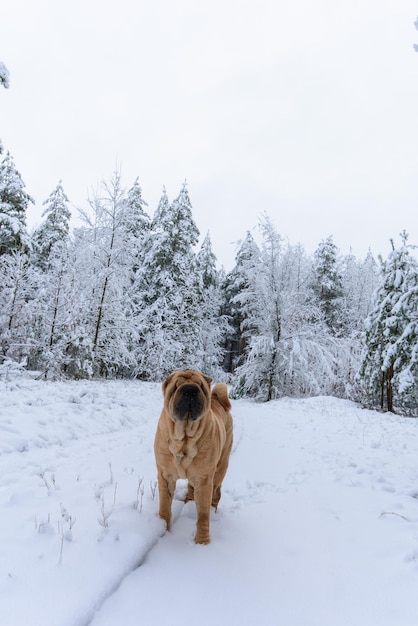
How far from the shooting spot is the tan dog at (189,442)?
2.71 metres

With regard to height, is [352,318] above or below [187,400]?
above

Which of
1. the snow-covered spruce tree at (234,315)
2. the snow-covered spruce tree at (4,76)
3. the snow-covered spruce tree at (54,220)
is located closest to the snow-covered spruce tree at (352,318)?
the snow-covered spruce tree at (234,315)

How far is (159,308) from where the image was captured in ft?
73.2

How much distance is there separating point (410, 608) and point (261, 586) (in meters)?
0.87

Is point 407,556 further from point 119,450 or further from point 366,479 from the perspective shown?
point 119,450

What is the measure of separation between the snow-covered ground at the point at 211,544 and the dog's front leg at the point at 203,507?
9 cm

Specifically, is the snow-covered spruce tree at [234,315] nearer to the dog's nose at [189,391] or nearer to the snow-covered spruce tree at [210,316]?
the snow-covered spruce tree at [210,316]

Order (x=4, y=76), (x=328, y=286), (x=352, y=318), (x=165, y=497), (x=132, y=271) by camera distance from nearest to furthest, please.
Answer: (x=165, y=497) < (x=4, y=76) < (x=132, y=271) < (x=328, y=286) < (x=352, y=318)

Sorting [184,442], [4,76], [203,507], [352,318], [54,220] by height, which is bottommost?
[203,507]

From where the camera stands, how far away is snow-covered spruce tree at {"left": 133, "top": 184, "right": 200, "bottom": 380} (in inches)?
849

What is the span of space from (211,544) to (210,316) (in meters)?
29.0

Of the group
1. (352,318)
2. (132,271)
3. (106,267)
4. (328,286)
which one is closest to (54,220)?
(132,271)

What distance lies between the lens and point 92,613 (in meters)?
1.83

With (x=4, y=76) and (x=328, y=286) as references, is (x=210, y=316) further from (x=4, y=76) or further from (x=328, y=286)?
(x=4, y=76)
